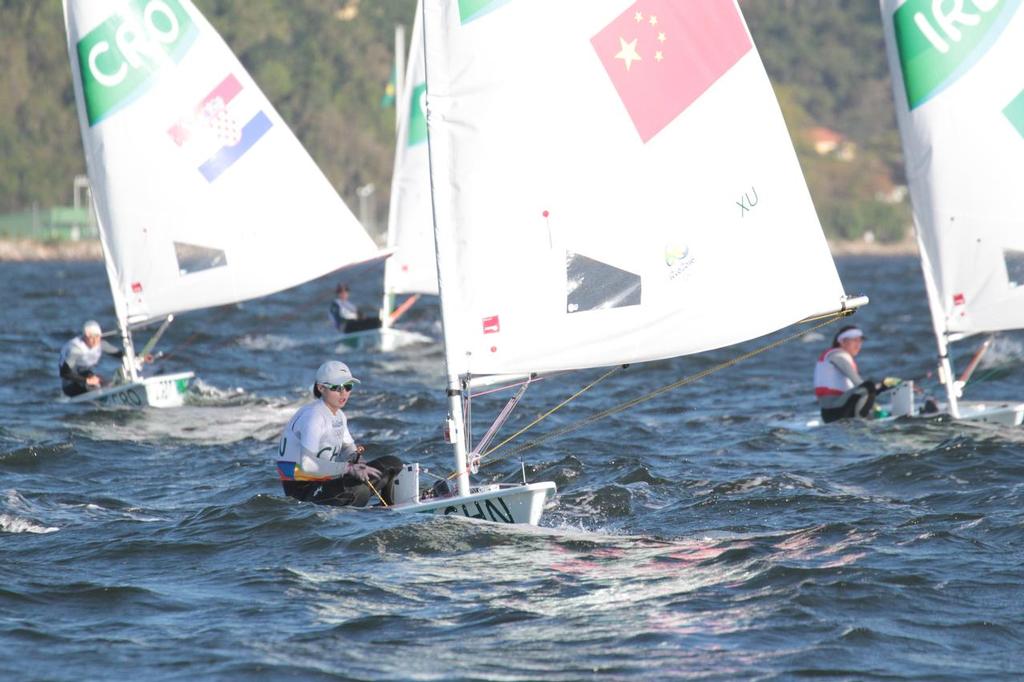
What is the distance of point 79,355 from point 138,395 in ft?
3.50

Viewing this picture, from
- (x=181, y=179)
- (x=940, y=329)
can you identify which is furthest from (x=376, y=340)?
(x=940, y=329)

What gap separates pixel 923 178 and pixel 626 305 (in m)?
6.99

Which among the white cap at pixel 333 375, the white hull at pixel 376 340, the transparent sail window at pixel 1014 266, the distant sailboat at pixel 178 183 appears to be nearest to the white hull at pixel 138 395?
the distant sailboat at pixel 178 183

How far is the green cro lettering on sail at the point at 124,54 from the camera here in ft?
60.7


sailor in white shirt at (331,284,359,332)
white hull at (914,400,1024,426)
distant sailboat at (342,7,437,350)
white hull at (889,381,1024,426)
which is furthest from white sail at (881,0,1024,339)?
sailor in white shirt at (331,284,359,332)

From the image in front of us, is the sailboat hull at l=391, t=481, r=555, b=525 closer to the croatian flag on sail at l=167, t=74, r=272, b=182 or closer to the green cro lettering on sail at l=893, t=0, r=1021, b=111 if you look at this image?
A: the green cro lettering on sail at l=893, t=0, r=1021, b=111

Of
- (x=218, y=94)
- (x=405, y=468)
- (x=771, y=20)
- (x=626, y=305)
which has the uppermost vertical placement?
(x=771, y=20)

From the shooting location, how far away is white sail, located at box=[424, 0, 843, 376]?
9.87m

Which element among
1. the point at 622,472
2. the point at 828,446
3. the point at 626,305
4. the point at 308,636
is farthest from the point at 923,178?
the point at 308,636

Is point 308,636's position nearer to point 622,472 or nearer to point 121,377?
point 622,472

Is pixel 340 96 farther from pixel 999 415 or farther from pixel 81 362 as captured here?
pixel 999 415

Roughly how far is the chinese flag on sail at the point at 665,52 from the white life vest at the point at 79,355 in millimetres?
10021

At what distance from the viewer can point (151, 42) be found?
1877 centimetres

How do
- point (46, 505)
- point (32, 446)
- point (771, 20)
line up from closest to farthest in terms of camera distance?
point (46, 505), point (32, 446), point (771, 20)
